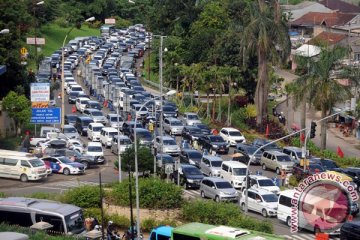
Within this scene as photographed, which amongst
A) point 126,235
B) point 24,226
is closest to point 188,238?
point 126,235

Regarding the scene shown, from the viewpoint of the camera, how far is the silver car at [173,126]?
65000 millimetres

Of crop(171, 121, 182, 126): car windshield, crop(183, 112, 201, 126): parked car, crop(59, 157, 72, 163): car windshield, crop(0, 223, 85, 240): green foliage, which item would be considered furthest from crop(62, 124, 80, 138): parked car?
crop(0, 223, 85, 240): green foliage

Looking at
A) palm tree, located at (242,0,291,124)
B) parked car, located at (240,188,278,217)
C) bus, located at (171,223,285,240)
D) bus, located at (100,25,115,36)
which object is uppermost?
bus, located at (100,25,115,36)

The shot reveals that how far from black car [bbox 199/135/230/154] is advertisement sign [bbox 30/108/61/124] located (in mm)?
10312

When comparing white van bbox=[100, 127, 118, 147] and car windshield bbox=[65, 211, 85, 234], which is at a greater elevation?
white van bbox=[100, 127, 118, 147]

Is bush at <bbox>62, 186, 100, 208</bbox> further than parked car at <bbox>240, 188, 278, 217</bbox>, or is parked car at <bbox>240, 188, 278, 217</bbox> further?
parked car at <bbox>240, 188, 278, 217</bbox>

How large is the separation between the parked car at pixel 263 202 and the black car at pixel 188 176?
505 cm

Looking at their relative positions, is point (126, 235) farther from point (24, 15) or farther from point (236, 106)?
point (236, 106)

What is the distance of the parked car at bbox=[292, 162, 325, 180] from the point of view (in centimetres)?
5034

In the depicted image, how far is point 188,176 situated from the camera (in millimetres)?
48469

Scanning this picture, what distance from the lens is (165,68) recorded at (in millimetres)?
87750

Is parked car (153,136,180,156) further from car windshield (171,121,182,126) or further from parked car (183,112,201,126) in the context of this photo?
parked car (183,112,201,126)

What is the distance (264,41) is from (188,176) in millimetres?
24014

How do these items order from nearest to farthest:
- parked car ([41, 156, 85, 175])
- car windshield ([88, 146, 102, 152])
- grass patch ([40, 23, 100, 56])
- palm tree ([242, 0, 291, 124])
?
parked car ([41, 156, 85, 175]) → car windshield ([88, 146, 102, 152]) → palm tree ([242, 0, 291, 124]) → grass patch ([40, 23, 100, 56])
